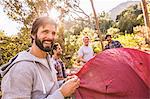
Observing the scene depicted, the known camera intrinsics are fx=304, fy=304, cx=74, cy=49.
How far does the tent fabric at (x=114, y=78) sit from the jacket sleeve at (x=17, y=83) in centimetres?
72

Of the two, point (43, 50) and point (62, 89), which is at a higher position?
point (43, 50)

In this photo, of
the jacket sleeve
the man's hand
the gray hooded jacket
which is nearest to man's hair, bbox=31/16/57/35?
the gray hooded jacket

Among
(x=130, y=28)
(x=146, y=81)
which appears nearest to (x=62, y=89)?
(x=146, y=81)

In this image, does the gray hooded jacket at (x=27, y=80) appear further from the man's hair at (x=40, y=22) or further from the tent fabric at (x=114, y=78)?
the tent fabric at (x=114, y=78)

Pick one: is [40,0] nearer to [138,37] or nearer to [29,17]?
[29,17]

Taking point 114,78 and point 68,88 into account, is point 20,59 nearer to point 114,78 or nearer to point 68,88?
point 68,88

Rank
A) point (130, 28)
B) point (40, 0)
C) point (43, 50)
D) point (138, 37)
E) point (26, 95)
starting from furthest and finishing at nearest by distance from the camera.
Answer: point (130, 28)
point (138, 37)
point (40, 0)
point (43, 50)
point (26, 95)

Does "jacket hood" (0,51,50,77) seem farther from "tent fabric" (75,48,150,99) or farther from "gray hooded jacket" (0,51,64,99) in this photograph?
"tent fabric" (75,48,150,99)

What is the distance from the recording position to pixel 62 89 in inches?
66.5

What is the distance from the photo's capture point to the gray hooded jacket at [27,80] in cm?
161

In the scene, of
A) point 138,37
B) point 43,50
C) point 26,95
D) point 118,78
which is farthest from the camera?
point 138,37

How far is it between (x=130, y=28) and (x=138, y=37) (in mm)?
8370

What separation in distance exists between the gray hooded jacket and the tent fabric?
60cm

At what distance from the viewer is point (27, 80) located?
64.4 inches
